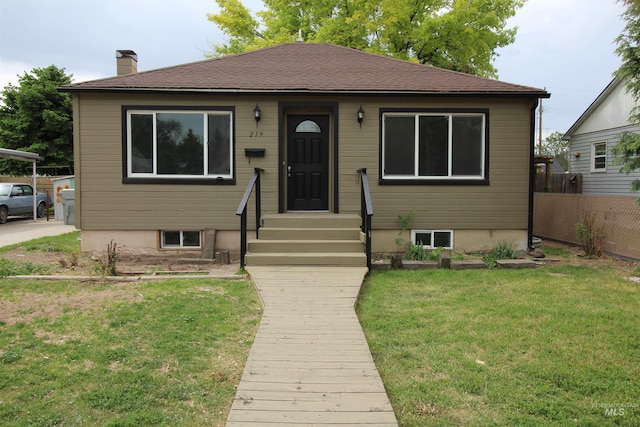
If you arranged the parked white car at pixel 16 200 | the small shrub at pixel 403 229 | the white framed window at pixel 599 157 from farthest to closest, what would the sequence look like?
the white framed window at pixel 599 157, the parked white car at pixel 16 200, the small shrub at pixel 403 229

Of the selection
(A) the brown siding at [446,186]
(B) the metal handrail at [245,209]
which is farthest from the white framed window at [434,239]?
(B) the metal handrail at [245,209]

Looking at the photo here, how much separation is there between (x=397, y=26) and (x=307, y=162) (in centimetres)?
1110

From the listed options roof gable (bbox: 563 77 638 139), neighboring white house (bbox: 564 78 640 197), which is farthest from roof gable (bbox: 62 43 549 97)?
roof gable (bbox: 563 77 638 139)

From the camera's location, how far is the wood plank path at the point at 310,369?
312cm

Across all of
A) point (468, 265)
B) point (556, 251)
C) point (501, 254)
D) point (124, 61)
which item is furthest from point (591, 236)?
point (124, 61)

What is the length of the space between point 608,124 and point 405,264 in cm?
1304

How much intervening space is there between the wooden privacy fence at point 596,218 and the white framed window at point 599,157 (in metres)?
6.47

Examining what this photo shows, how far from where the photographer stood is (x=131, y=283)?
666 cm

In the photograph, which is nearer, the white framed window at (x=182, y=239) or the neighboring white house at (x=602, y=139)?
the white framed window at (x=182, y=239)

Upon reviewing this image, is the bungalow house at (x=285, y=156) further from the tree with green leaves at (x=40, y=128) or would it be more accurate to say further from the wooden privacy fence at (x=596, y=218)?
the tree with green leaves at (x=40, y=128)

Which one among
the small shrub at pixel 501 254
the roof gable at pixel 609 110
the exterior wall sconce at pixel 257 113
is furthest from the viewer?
the roof gable at pixel 609 110

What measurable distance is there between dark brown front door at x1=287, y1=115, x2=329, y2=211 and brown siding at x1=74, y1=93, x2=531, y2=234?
476 mm

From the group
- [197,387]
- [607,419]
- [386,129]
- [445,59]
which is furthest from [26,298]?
[445,59]

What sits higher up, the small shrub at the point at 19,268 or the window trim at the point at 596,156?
the window trim at the point at 596,156
